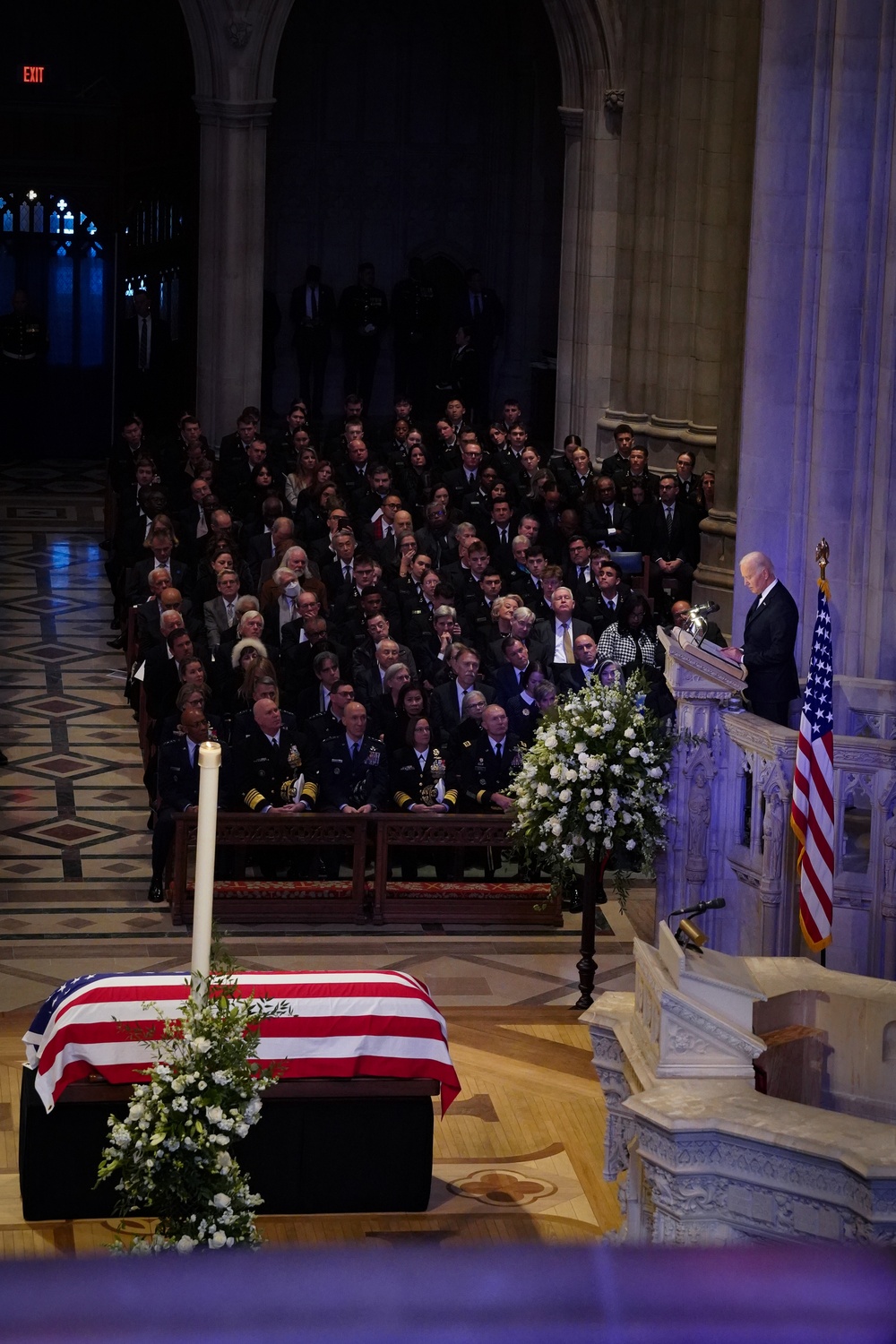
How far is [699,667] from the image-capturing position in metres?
9.77

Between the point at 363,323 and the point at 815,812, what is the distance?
1908cm

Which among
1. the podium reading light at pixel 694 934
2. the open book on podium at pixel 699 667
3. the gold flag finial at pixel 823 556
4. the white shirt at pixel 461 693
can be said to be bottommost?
the white shirt at pixel 461 693

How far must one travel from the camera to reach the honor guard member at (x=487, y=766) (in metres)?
11.9

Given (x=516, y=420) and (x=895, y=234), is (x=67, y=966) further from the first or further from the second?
(x=516, y=420)

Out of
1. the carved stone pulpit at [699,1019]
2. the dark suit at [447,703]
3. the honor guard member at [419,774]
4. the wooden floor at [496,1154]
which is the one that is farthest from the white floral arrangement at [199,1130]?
the dark suit at [447,703]

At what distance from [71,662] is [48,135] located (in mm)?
11982

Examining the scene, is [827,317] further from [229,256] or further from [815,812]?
[229,256]

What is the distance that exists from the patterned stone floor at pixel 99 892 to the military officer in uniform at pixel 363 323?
9.58 metres

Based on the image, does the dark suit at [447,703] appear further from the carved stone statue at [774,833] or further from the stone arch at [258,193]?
the stone arch at [258,193]

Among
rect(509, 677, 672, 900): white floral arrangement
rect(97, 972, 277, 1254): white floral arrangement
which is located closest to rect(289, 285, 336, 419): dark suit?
rect(509, 677, 672, 900): white floral arrangement

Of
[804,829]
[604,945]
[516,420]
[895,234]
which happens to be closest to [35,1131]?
[804,829]

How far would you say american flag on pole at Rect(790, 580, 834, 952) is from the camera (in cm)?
873

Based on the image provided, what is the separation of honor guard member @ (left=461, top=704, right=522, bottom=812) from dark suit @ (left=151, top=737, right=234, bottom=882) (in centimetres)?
149

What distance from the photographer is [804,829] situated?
8742 millimetres
